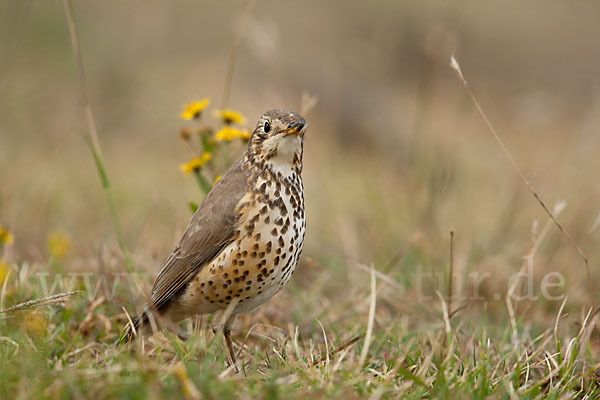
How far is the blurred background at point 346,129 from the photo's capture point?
5.61m

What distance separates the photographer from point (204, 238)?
3.74 metres

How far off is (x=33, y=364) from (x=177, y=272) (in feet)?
3.81

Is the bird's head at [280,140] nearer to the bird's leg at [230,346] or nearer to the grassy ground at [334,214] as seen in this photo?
the grassy ground at [334,214]

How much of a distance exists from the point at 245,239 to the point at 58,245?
5.93ft

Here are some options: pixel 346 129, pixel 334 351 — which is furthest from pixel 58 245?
pixel 346 129

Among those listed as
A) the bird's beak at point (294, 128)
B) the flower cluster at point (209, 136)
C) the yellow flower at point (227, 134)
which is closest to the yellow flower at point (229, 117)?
the flower cluster at point (209, 136)

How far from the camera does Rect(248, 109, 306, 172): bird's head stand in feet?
12.1

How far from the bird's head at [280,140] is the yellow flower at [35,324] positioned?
4.47 feet

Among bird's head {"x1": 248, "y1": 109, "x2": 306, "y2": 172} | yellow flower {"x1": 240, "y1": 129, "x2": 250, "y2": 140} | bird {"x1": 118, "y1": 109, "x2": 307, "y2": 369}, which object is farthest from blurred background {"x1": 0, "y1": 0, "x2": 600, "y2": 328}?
bird's head {"x1": 248, "y1": 109, "x2": 306, "y2": 172}

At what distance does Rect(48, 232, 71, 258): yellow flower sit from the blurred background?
0.12m

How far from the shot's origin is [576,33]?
15484 mm

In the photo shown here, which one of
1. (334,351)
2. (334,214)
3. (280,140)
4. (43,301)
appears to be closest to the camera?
(43,301)

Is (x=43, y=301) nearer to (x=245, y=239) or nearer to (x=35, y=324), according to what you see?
(x=35, y=324)

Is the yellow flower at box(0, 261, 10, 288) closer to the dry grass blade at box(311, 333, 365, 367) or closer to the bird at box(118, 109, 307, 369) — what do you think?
the bird at box(118, 109, 307, 369)
